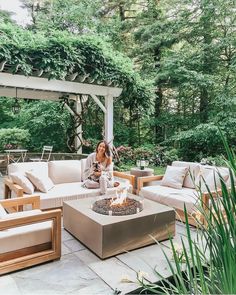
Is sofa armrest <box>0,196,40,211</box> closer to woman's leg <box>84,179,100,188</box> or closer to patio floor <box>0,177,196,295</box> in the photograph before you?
patio floor <box>0,177,196,295</box>

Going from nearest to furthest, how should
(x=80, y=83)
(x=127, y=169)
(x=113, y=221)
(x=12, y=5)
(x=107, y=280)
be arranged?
1. (x=107, y=280)
2. (x=113, y=221)
3. (x=80, y=83)
4. (x=127, y=169)
5. (x=12, y=5)

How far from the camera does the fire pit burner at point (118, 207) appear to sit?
10.2ft

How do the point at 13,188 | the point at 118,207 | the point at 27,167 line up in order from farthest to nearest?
the point at 27,167 → the point at 13,188 → the point at 118,207

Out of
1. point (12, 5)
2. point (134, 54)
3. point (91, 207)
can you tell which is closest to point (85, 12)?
point (134, 54)

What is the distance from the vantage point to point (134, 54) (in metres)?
11.7

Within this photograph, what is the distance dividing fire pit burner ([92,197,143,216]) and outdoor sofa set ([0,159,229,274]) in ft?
1.91

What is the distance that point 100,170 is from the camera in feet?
15.0

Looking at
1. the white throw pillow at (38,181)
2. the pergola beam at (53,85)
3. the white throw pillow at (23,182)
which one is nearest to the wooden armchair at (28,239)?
the white throw pillow at (23,182)

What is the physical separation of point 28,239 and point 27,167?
6.07 ft

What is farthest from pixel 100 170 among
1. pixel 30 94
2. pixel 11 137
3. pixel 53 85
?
pixel 11 137

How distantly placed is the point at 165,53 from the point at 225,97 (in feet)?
13.2

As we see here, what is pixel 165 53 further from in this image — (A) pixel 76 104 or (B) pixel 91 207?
(B) pixel 91 207

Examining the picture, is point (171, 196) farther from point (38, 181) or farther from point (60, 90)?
point (60, 90)

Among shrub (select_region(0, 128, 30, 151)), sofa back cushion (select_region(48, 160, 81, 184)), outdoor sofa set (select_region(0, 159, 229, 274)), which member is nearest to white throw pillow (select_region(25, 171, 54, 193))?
outdoor sofa set (select_region(0, 159, 229, 274))
